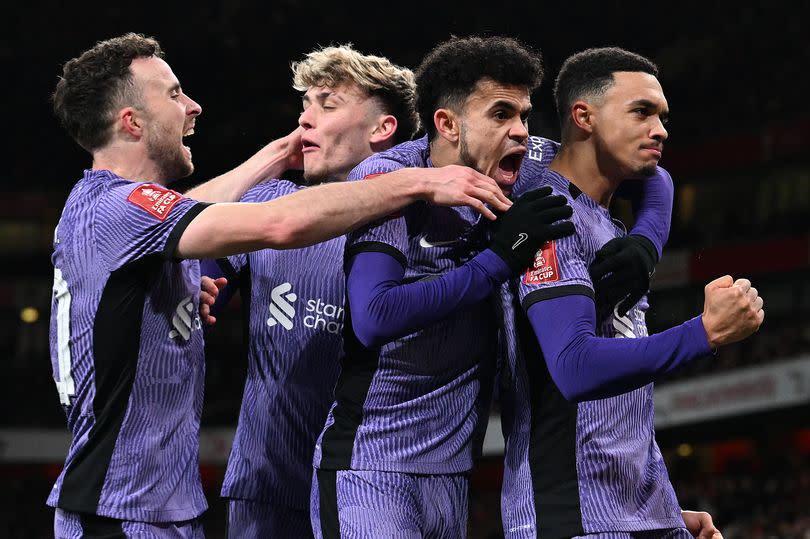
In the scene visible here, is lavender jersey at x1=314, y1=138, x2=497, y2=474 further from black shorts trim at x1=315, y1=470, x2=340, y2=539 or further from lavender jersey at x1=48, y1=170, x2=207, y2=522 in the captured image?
lavender jersey at x1=48, y1=170, x2=207, y2=522

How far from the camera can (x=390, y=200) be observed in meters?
2.88

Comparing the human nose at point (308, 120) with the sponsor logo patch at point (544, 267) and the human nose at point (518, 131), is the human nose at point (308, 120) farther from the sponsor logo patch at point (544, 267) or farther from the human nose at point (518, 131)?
the sponsor logo patch at point (544, 267)

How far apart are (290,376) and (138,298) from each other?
768 mm

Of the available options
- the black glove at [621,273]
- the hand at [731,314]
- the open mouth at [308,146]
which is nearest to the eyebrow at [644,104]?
the black glove at [621,273]

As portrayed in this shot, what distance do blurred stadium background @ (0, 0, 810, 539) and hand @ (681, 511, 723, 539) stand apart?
11.4 meters

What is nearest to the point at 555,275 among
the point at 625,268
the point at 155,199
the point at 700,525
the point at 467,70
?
the point at 625,268

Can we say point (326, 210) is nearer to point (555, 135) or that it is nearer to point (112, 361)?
point (112, 361)

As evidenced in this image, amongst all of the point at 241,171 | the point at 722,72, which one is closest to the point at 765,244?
the point at 722,72

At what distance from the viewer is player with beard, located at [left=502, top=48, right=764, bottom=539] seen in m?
2.61

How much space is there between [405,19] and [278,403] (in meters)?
14.0

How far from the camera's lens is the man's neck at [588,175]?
125 inches

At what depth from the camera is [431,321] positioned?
9.27 ft

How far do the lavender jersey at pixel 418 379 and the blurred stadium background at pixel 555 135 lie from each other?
11.9 m

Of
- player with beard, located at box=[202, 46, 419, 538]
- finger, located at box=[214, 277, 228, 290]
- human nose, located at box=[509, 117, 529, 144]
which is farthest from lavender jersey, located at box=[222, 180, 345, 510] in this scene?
human nose, located at box=[509, 117, 529, 144]
